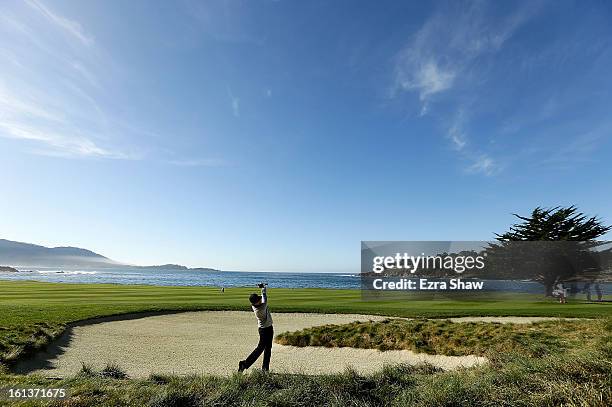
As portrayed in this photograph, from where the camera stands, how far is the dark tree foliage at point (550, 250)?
135 feet

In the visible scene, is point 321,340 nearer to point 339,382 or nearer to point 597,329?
point 339,382

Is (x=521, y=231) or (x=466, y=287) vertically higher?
(x=521, y=231)

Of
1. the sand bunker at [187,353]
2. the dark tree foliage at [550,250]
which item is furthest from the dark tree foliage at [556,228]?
the sand bunker at [187,353]

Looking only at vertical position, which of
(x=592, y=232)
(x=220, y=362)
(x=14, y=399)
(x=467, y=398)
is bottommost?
(x=220, y=362)

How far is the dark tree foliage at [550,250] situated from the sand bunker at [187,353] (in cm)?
2796

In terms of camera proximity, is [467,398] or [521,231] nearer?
[467,398]

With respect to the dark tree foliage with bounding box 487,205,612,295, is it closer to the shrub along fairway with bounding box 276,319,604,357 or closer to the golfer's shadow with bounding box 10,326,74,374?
the shrub along fairway with bounding box 276,319,604,357

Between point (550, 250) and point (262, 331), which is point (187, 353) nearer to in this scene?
point (262, 331)

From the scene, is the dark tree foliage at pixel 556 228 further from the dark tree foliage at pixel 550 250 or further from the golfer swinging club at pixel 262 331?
the golfer swinging club at pixel 262 331

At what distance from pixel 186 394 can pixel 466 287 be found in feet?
136

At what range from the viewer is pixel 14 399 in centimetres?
613

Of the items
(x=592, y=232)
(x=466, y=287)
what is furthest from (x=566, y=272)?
(x=466, y=287)

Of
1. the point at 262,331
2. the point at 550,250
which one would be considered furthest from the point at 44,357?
the point at 550,250

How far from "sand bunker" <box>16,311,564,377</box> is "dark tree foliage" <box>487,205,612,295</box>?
28.0 m
